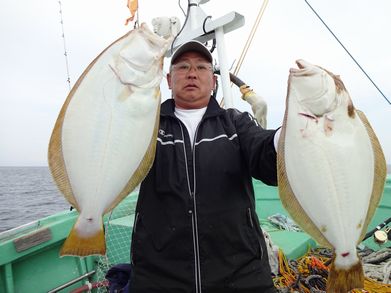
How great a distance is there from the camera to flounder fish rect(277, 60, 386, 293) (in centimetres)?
142

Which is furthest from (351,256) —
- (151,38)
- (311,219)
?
(151,38)

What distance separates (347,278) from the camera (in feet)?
4.57

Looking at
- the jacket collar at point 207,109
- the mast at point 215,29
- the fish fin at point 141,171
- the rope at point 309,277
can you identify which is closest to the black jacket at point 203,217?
the jacket collar at point 207,109

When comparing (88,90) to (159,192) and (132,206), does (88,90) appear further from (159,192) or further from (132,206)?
(132,206)

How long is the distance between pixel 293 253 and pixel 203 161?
8.45 ft

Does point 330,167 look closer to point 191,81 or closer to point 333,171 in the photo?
point 333,171

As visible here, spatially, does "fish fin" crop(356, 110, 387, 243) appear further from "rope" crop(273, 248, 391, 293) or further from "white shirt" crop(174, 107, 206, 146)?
"rope" crop(273, 248, 391, 293)

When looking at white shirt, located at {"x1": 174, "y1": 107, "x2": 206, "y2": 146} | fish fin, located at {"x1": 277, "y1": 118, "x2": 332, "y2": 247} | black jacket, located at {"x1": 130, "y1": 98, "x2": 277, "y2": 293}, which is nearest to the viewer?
fish fin, located at {"x1": 277, "y1": 118, "x2": 332, "y2": 247}

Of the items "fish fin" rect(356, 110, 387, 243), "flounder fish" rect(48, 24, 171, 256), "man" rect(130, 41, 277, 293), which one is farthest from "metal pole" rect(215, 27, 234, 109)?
"fish fin" rect(356, 110, 387, 243)

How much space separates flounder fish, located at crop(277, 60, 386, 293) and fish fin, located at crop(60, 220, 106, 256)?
867mm

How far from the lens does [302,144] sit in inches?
57.9

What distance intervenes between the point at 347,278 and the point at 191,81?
4.59 feet

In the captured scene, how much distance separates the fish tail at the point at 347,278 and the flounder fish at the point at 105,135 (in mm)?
982

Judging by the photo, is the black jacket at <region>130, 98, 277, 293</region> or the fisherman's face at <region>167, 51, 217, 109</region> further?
the fisherman's face at <region>167, 51, 217, 109</region>
